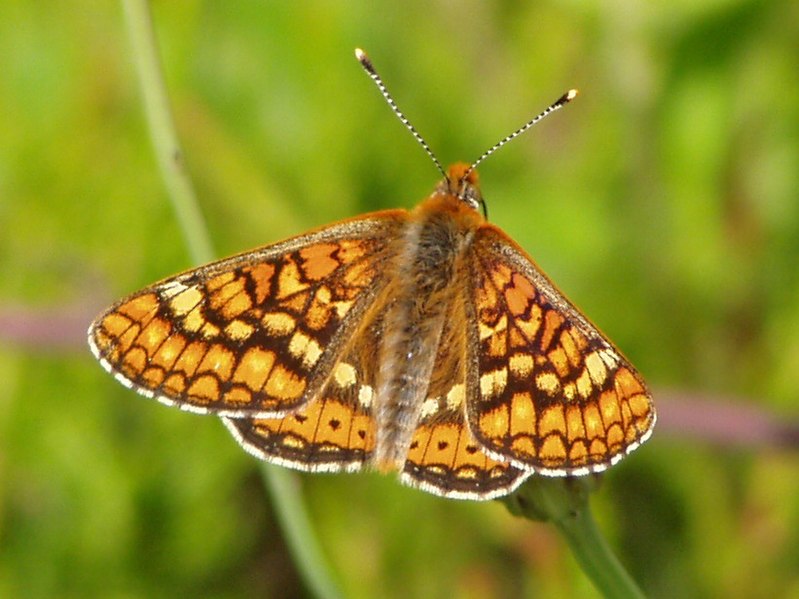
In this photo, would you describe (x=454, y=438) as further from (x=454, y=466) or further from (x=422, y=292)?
(x=422, y=292)

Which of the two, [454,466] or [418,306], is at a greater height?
[418,306]

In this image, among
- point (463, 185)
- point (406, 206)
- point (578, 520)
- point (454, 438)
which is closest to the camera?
point (578, 520)

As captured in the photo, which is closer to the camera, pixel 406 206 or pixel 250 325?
pixel 250 325

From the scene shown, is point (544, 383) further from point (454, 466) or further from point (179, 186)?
point (179, 186)

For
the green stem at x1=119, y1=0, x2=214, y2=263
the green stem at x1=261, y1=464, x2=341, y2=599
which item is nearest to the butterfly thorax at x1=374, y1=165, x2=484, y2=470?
the green stem at x1=261, y1=464, x2=341, y2=599

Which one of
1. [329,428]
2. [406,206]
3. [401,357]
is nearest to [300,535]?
[329,428]

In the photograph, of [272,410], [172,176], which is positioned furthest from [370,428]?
[172,176]

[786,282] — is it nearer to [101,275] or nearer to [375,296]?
[375,296]

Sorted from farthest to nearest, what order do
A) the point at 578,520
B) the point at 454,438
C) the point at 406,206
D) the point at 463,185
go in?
the point at 406,206 → the point at 463,185 → the point at 454,438 → the point at 578,520

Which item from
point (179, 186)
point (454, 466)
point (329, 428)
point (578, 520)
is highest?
point (179, 186)
